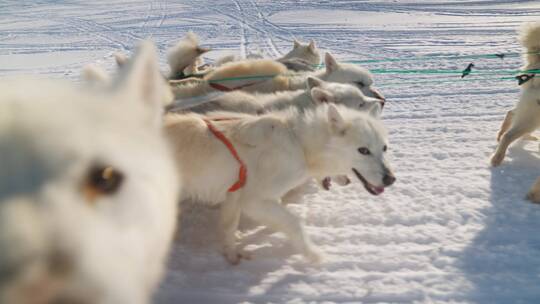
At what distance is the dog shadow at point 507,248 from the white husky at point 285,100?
143 centimetres

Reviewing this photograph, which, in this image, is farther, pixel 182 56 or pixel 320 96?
pixel 182 56

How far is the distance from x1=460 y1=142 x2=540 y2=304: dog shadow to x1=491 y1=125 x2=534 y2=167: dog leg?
0.18 meters

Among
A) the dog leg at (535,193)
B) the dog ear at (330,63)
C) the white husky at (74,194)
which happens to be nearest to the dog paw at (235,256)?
the white husky at (74,194)

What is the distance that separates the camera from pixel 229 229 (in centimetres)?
322

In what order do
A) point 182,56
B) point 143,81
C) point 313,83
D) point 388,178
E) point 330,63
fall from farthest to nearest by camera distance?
1. point 182,56
2. point 330,63
3. point 313,83
4. point 388,178
5. point 143,81

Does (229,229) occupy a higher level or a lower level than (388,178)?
lower

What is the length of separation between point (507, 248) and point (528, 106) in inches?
74.8

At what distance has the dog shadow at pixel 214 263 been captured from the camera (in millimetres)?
2803

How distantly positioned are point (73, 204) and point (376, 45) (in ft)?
34.0

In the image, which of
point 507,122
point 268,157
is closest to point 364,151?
point 268,157

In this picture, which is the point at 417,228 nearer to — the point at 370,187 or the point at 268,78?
the point at 370,187

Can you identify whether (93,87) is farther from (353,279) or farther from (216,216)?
(216,216)

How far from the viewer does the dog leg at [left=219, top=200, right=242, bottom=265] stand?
123 inches

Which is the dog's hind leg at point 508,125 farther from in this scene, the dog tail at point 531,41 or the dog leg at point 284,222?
the dog leg at point 284,222
